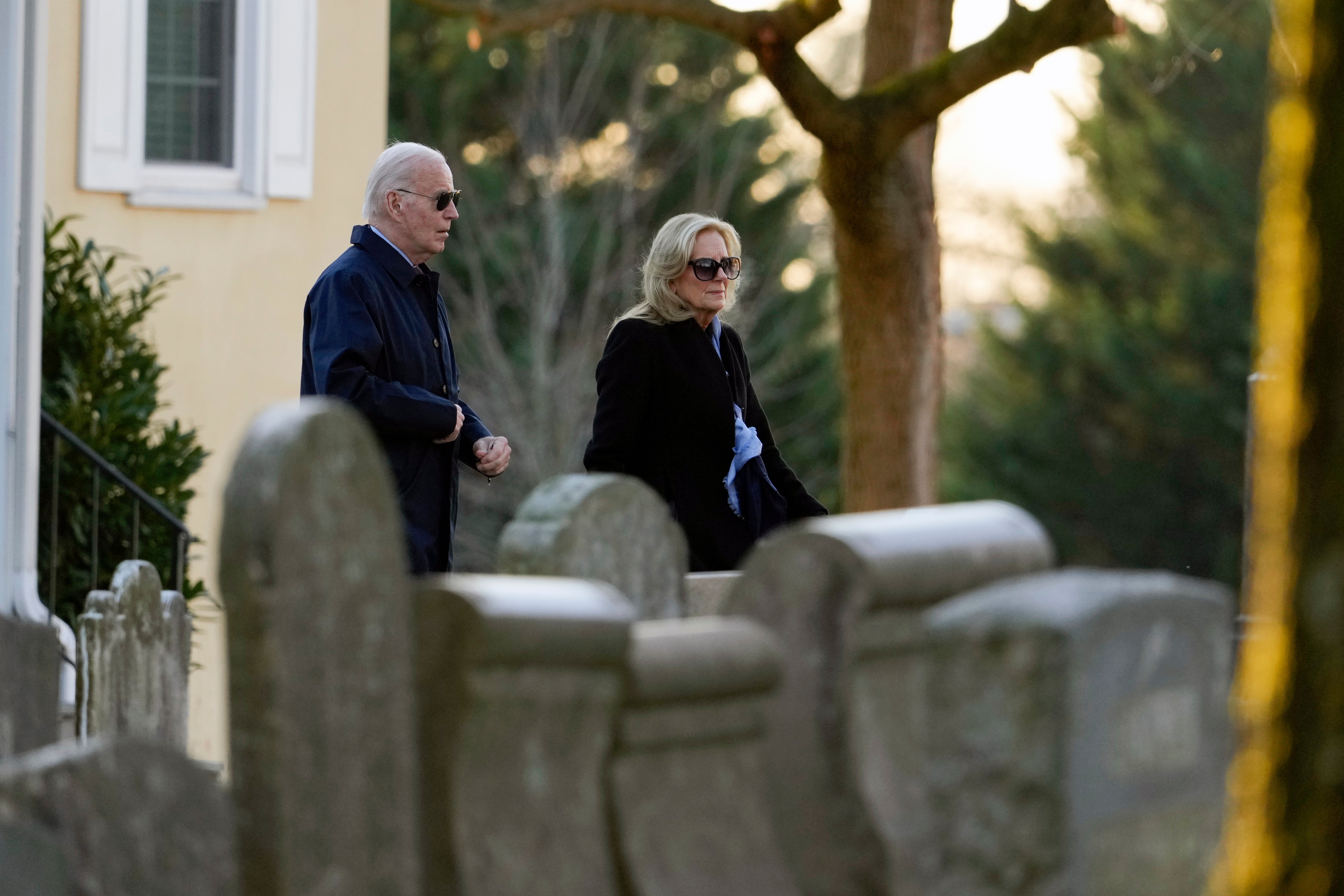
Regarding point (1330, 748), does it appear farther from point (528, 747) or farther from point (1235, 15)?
point (1235, 15)

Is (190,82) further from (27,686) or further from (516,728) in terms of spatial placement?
(516,728)

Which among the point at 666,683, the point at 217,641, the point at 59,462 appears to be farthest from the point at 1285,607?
the point at 217,641

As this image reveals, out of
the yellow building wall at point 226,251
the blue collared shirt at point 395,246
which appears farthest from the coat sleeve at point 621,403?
the yellow building wall at point 226,251

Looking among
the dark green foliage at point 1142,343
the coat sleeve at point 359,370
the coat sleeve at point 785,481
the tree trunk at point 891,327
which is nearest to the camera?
the coat sleeve at point 359,370

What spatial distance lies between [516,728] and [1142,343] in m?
21.1

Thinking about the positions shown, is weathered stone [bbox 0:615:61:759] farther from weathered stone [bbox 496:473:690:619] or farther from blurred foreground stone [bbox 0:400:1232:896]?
blurred foreground stone [bbox 0:400:1232:896]

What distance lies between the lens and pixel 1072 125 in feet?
79.5

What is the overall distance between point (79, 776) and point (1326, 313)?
1.76 m

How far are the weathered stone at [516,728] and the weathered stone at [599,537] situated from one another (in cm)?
41

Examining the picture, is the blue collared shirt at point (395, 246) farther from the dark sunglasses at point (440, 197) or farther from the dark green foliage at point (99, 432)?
the dark green foliage at point (99, 432)

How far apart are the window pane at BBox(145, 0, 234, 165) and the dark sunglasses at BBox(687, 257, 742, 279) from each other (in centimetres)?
586

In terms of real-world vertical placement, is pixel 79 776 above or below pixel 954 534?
below

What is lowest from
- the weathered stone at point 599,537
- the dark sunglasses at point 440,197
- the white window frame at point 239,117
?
the weathered stone at point 599,537

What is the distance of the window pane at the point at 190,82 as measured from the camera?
34.6 feet
